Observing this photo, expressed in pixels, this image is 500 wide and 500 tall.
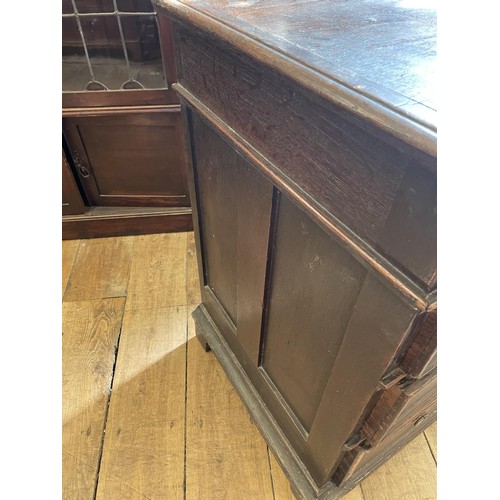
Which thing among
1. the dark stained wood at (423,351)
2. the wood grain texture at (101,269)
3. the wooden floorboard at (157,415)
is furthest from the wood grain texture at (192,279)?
the dark stained wood at (423,351)

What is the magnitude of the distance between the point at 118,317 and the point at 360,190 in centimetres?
108

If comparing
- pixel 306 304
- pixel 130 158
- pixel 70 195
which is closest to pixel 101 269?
pixel 70 195

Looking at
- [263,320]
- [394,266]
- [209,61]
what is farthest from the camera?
[263,320]

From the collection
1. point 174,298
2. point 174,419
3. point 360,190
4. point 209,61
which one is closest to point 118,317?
point 174,298

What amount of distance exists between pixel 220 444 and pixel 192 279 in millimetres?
580

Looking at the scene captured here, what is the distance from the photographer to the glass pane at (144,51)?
45.6 inches

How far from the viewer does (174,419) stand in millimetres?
1039

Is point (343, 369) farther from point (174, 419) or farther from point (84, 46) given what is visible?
Result: point (84, 46)

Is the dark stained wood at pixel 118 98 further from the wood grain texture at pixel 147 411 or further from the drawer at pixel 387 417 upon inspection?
the drawer at pixel 387 417

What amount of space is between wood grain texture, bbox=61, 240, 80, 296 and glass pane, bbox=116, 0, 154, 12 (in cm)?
84

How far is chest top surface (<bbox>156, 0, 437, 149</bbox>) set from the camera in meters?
0.34

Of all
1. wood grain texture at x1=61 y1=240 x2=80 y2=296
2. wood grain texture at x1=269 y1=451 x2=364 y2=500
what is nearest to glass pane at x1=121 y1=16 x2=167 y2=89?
wood grain texture at x1=61 y1=240 x2=80 y2=296

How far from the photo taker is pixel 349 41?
0.45m

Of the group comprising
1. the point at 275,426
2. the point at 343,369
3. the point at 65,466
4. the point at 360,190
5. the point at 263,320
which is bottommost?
the point at 65,466
